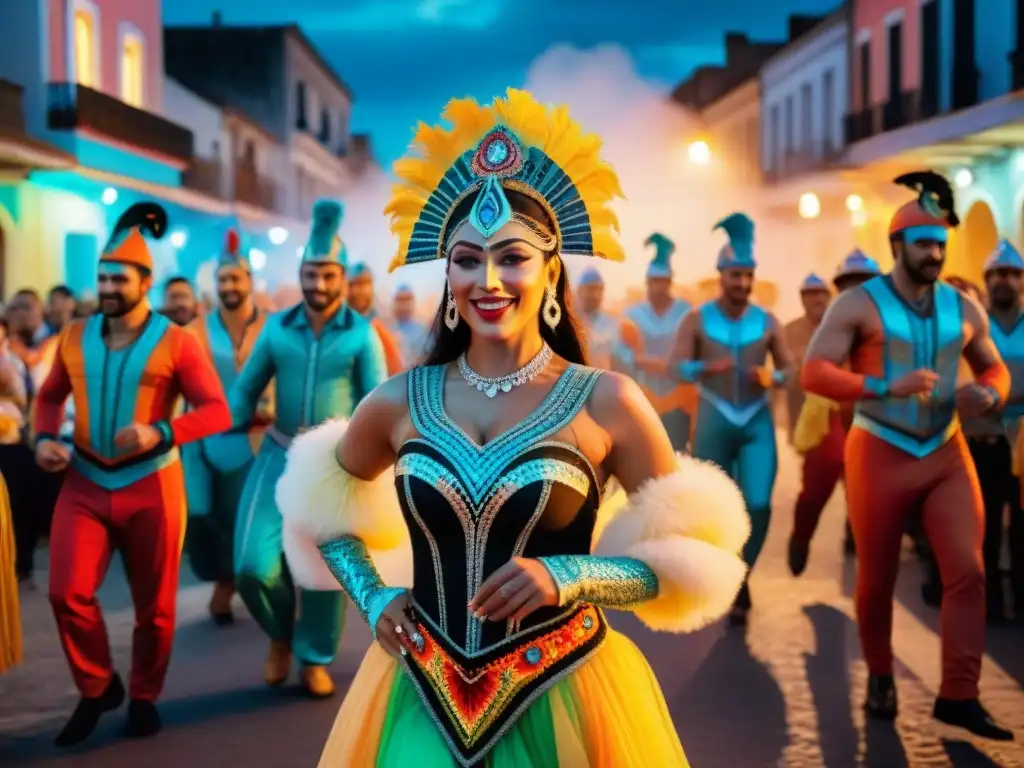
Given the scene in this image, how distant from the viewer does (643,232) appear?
36.5 meters

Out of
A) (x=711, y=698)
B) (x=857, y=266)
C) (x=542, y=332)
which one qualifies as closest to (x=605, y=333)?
(x=857, y=266)

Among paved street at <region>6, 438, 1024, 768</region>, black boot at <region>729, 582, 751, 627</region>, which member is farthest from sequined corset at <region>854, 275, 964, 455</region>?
black boot at <region>729, 582, 751, 627</region>

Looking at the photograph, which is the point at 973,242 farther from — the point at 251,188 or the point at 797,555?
the point at 251,188

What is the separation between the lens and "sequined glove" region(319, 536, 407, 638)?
134 inches

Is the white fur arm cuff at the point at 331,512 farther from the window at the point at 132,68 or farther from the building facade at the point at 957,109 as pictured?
the window at the point at 132,68

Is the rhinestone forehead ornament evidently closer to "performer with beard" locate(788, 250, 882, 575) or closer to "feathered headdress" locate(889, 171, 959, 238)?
"feathered headdress" locate(889, 171, 959, 238)

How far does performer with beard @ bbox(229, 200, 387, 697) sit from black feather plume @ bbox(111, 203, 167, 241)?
0.90 meters

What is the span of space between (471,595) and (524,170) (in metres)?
0.99

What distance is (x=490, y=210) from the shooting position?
3457mm

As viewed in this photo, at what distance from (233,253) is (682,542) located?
6.60m

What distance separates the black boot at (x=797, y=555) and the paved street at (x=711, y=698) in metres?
0.48

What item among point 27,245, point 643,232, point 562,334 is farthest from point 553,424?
point 643,232

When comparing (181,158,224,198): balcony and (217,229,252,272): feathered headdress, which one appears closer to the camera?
(217,229,252,272): feathered headdress

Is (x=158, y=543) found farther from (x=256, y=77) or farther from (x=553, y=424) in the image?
(x=256, y=77)
